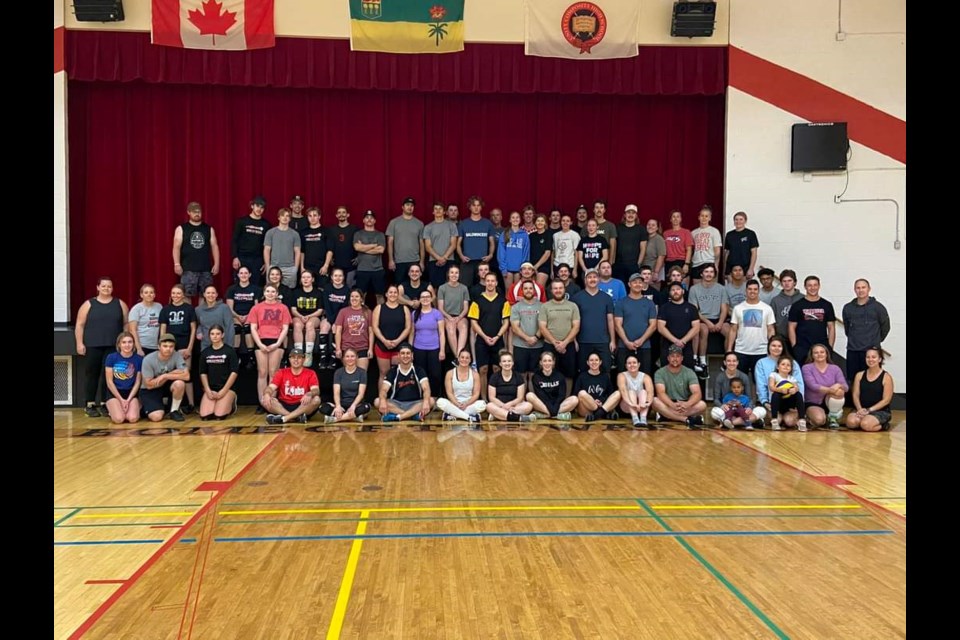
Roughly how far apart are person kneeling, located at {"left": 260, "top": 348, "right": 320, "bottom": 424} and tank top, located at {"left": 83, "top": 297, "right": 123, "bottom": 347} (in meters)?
2.54

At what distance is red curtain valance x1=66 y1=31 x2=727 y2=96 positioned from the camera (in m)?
12.7

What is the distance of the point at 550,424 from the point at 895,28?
9.82 m

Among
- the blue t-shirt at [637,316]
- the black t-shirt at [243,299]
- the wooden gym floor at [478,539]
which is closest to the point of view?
the wooden gym floor at [478,539]

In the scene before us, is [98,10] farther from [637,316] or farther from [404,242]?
[637,316]

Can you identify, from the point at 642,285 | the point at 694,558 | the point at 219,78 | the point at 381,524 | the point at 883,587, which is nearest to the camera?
the point at 883,587

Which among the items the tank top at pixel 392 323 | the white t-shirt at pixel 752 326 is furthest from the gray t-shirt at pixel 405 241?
the white t-shirt at pixel 752 326

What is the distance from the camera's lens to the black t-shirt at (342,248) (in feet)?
40.1

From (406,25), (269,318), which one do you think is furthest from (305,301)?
(406,25)

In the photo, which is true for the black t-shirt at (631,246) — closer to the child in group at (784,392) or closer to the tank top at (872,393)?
the child in group at (784,392)

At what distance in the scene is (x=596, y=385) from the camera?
1059 centimetres

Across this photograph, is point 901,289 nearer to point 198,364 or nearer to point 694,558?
point 694,558

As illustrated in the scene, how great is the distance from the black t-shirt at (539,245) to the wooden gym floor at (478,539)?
390cm
